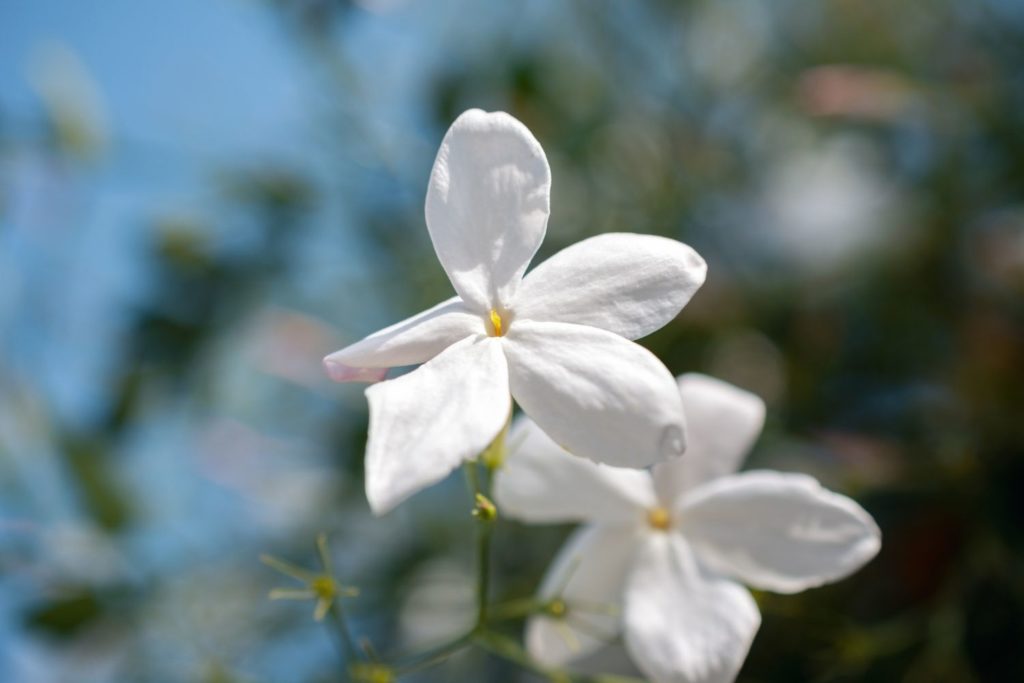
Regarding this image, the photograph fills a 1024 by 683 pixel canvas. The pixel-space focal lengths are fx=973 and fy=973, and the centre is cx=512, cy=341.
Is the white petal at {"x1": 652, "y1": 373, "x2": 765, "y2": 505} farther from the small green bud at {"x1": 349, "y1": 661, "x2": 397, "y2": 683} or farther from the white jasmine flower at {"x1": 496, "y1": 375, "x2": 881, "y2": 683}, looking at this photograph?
the small green bud at {"x1": 349, "y1": 661, "x2": 397, "y2": 683}

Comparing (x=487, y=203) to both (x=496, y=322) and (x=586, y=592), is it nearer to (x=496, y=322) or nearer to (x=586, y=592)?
(x=496, y=322)

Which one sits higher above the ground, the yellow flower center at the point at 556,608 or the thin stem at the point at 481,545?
the thin stem at the point at 481,545

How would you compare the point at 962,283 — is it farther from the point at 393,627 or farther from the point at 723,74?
the point at 393,627

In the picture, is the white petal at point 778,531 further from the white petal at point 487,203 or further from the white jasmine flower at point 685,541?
the white petal at point 487,203

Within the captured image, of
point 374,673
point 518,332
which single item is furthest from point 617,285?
point 374,673

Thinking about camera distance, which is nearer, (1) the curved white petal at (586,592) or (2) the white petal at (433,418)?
(2) the white petal at (433,418)

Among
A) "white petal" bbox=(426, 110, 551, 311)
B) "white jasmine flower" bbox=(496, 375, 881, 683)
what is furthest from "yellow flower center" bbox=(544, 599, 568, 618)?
"white petal" bbox=(426, 110, 551, 311)

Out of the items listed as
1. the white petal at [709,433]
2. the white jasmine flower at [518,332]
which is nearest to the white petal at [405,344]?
the white jasmine flower at [518,332]
